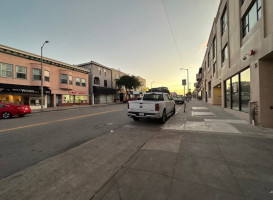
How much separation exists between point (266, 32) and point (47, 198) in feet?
34.3

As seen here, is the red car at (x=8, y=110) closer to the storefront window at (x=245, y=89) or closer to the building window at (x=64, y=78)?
the building window at (x=64, y=78)

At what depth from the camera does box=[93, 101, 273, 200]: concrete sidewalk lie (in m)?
2.19

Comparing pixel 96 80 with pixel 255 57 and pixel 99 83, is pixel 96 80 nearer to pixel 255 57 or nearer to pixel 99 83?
pixel 99 83

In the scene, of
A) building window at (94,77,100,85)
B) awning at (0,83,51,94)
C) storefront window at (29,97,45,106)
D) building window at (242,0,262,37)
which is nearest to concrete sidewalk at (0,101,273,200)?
building window at (242,0,262,37)

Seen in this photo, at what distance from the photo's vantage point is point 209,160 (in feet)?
11.0

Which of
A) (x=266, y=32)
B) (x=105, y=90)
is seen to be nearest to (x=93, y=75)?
(x=105, y=90)

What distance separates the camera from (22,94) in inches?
737

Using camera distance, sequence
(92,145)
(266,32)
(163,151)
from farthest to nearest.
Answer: (266,32)
(92,145)
(163,151)

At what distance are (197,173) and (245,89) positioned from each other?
31.5ft

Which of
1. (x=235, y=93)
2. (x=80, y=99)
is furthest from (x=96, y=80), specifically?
(x=235, y=93)

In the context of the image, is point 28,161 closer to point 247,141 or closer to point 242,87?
point 247,141

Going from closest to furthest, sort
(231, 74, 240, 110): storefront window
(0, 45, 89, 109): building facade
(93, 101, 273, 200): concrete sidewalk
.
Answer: (93, 101, 273, 200): concrete sidewalk < (231, 74, 240, 110): storefront window < (0, 45, 89, 109): building facade

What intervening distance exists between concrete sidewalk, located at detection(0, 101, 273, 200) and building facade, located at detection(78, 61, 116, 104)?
98.5 feet

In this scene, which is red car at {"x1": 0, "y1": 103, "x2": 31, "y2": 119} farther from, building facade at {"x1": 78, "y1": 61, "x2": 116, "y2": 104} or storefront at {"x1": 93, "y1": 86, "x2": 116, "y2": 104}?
storefront at {"x1": 93, "y1": 86, "x2": 116, "y2": 104}
